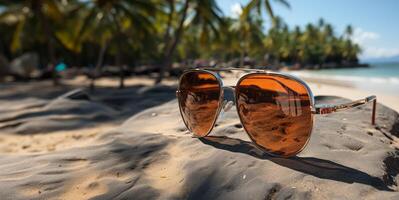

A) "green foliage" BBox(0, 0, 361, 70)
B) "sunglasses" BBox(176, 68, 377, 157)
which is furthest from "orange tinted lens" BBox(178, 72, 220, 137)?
"green foliage" BBox(0, 0, 361, 70)

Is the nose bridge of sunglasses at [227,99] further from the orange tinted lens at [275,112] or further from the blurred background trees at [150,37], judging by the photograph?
the blurred background trees at [150,37]

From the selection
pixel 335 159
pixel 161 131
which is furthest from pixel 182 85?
pixel 335 159

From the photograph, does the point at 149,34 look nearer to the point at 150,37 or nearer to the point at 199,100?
the point at 150,37

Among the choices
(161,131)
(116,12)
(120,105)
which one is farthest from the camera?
(116,12)

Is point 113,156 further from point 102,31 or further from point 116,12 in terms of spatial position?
point 102,31

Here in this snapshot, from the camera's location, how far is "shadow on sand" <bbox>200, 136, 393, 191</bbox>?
67.1 inches

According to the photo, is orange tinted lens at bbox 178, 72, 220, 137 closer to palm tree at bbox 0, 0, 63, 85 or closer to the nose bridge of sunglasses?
the nose bridge of sunglasses

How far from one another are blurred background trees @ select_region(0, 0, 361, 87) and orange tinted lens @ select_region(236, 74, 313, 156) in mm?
9829

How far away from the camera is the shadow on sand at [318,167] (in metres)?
1.70

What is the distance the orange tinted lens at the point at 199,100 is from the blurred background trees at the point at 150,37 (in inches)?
370

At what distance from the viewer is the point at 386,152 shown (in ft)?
6.81

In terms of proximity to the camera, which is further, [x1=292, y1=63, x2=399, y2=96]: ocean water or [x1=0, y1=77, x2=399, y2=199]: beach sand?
[x1=292, y1=63, x2=399, y2=96]: ocean water

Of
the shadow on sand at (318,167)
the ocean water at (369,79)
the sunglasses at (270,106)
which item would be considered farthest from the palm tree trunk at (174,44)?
the shadow on sand at (318,167)

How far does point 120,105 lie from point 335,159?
22.2 feet
